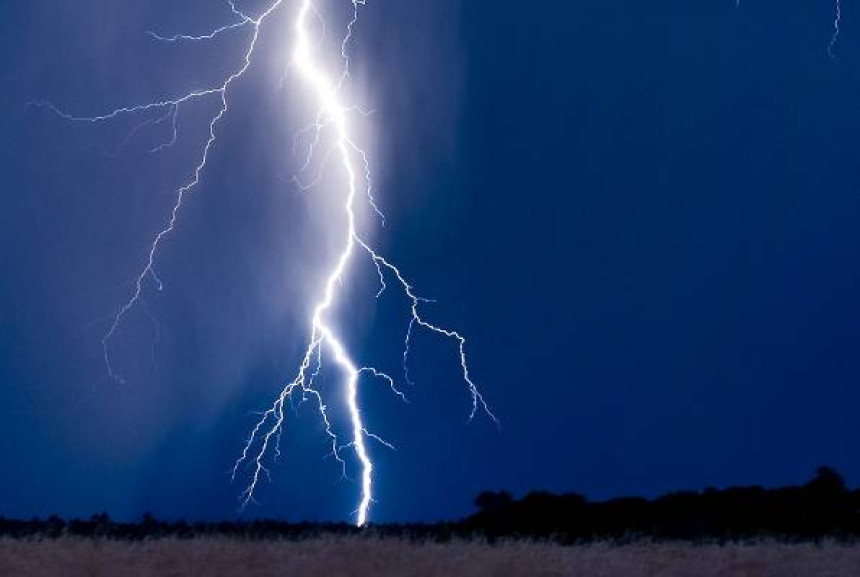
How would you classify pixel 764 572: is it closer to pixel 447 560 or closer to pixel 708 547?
pixel 708 547

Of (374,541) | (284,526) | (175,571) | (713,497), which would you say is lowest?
(175,571)

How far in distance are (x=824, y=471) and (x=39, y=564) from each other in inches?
496

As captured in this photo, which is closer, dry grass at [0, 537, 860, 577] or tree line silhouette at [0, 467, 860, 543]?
dry grass at [0, 537, 860, 577]

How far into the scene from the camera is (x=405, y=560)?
6875mm

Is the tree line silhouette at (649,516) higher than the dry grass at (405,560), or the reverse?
the tree line silhouette at (649,516)

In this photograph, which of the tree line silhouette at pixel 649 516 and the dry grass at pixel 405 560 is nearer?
the dry grass at pixel 405 560

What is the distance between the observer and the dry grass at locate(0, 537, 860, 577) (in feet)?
21.2

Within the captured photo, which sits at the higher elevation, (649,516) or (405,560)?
(649,516)

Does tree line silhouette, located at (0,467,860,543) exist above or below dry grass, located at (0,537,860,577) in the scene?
above

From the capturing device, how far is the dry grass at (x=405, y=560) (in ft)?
21.2

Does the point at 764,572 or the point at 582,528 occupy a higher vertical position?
the point at 582,528

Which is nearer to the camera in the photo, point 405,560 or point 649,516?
point 405,560

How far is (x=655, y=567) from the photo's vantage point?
676 cm

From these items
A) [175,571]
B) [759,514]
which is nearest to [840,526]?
[759,514]
